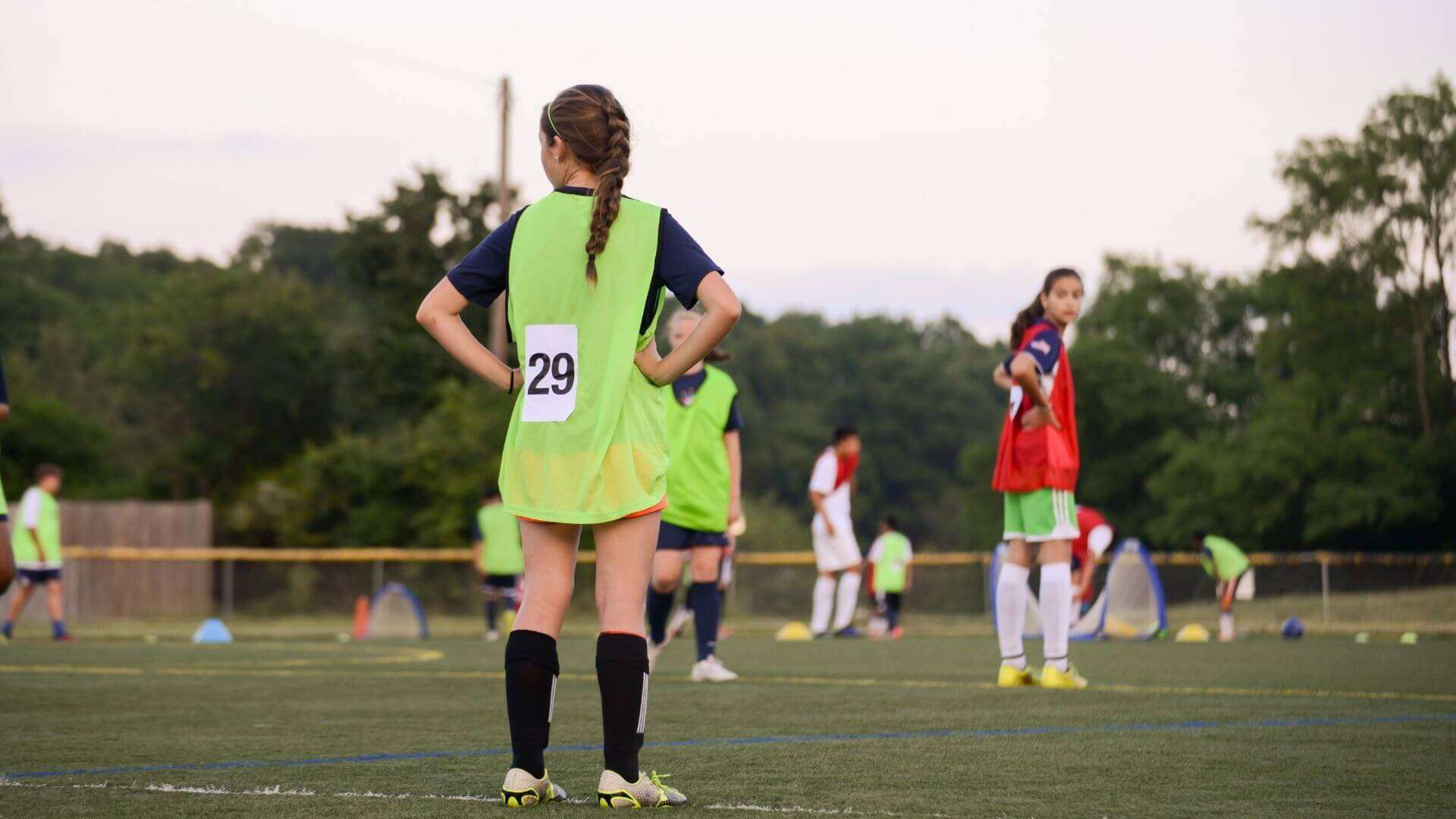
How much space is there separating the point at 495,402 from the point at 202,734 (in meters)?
31.6

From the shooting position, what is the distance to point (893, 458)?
7775 cm

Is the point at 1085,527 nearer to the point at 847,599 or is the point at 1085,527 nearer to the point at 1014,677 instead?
the point at 847,599

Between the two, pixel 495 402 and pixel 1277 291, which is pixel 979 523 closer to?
pixel 1277 291

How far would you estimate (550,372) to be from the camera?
4.45 m

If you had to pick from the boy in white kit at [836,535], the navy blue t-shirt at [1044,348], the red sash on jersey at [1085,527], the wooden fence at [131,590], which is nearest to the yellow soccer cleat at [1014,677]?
the navy blue t-shirt at [1044,348]

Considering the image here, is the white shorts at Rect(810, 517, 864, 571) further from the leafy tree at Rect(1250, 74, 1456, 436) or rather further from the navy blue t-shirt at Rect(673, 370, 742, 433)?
the leafy tree at Rect(1250, 74, 1456, 436)

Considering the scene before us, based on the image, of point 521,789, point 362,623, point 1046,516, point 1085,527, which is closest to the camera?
point 521,789

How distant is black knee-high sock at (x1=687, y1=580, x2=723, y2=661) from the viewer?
10109 millimetres

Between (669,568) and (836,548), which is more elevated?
(669,568)

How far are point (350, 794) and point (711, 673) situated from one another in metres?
5.44

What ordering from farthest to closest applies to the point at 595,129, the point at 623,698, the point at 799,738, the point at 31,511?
1. the point at 31,511
2. the point at 799,738
3. the point at 595,129
4. the point at 623,698

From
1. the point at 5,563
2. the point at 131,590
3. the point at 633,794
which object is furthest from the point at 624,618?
the point at 131,590

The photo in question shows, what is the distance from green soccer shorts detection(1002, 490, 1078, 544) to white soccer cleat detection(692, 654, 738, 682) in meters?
1.87

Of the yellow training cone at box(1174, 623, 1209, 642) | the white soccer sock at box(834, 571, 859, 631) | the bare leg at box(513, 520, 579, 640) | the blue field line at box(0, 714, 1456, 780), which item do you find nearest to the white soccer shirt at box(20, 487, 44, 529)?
the white soccer sock at box(834, 571, 859, 631)
